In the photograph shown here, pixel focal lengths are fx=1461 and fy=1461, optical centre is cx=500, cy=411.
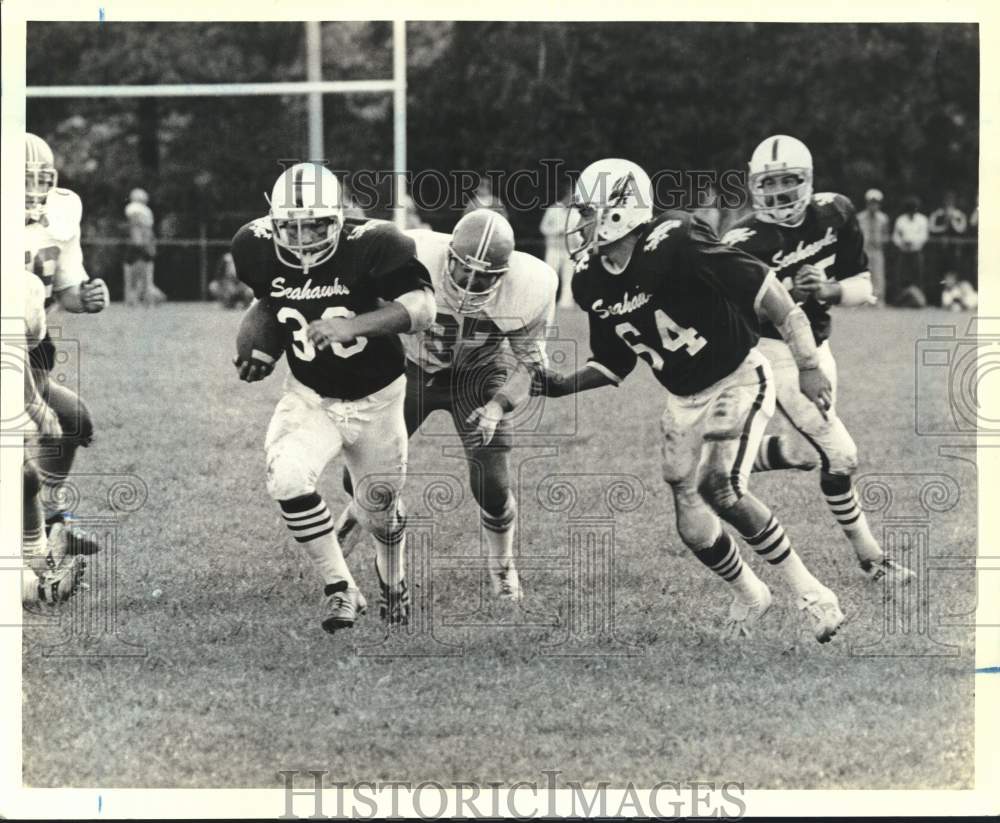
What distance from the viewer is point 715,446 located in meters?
6.05

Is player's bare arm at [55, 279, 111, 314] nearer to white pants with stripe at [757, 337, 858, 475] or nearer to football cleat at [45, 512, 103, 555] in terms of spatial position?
football cleat at [45, 512, 103, 555]

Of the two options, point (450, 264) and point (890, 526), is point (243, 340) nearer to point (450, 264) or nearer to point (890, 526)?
point (450, 264)

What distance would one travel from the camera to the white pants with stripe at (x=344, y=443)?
582 centimetres

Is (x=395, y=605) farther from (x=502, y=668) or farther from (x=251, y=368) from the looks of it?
(x=251, y=368)

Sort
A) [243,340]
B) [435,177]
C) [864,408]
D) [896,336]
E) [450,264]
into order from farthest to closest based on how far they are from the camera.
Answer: [896,336] < [864,408] < [435,177] < [450,264] < [243,340]

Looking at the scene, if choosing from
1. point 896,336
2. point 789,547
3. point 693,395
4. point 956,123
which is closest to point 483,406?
point 693,395

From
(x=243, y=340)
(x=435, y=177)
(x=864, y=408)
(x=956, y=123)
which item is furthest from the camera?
(x=956, y=123)

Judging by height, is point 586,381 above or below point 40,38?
below

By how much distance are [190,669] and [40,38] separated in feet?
33.3

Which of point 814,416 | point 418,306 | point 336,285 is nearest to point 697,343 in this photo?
point 814,416

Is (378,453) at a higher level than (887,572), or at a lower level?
higher

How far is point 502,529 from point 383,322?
3.90 ft

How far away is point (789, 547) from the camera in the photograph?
6180 mm

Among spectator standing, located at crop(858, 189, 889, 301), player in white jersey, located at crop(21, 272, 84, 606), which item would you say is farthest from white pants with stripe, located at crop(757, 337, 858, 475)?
spectator standing, located at crop(858, 189, 889, 301)
